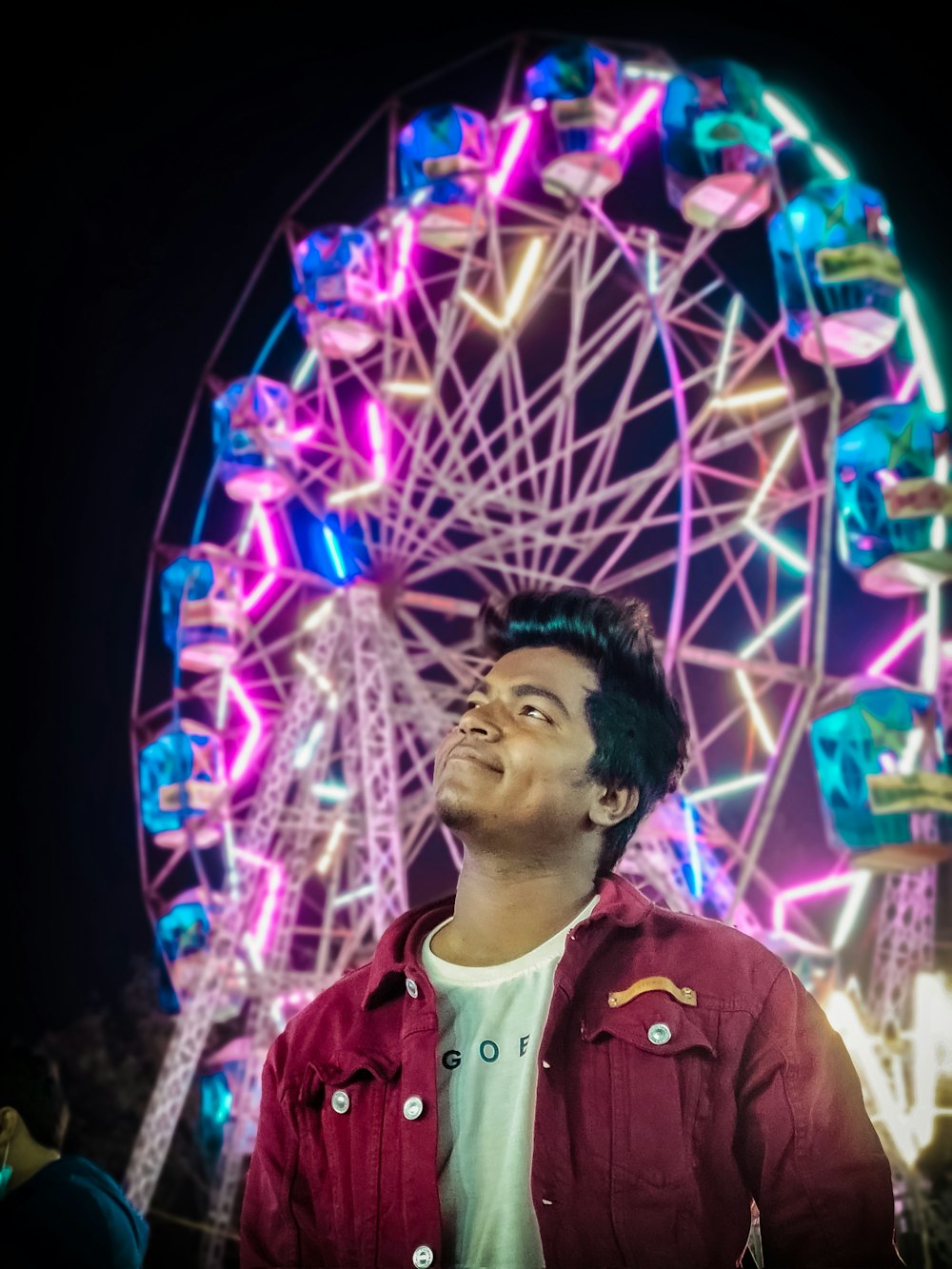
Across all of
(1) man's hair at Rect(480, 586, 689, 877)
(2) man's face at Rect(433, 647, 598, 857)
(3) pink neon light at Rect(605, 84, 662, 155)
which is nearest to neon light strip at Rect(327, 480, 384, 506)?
(3) pink neon light at Rect(605, 84, 662, 155)

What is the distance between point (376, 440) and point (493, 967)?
8.39 m

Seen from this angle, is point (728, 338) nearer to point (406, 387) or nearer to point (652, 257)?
point (652, 257)

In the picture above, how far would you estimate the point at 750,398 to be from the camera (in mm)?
9711

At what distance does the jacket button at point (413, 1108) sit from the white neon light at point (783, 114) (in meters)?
9.09

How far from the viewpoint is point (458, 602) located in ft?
30.2

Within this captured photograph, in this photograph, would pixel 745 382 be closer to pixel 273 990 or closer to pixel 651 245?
pixel 651 245

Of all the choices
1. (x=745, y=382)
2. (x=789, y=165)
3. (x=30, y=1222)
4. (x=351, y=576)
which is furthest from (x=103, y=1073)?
(x=30, y=1222)

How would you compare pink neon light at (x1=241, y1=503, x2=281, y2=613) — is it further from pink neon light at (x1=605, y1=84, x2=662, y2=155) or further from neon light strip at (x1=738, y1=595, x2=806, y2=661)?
pink neon light at (x1=605, y1=84, x2=662, y2=155)

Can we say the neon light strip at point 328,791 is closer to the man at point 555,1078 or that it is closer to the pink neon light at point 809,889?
the pink neon light at point 809,889

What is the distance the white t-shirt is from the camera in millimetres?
1836

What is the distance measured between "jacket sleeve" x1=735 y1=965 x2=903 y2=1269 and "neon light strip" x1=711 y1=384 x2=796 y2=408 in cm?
823

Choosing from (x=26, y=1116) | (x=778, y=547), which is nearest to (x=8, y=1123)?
(x=26, y=1116)

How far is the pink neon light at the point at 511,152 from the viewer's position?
1026 cm

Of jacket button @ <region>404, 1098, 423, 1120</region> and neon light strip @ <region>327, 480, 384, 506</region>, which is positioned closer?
jacket button @ <region>404, 1098, 423, 1120</region>
